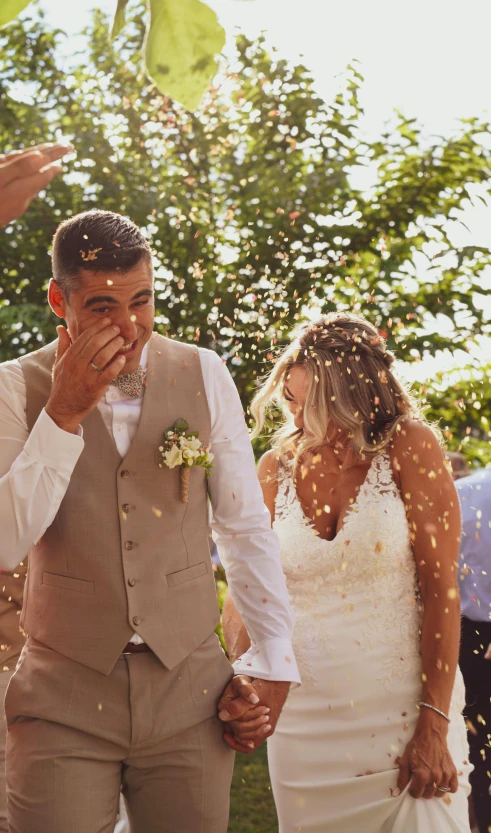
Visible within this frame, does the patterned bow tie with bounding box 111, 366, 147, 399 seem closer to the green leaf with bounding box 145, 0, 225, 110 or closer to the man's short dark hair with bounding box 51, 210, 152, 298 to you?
the man's short dark hair with bounding box 51, 210, 152, 298

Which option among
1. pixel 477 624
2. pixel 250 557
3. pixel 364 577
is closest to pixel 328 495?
pixel 364 577

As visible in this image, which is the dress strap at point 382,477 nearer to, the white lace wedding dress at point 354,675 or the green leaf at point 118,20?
the white lace wedding dress at point 354,675

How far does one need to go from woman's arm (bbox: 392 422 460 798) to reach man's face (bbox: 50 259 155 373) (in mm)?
1230

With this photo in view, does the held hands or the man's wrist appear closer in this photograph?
the man's wrist

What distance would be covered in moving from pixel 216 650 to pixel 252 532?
329 millimetres

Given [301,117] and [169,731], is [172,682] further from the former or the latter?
[301,117]

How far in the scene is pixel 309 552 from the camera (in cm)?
337

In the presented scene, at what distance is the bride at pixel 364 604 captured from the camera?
9.98 feet

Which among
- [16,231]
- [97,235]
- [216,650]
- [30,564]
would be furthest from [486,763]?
[16,231]

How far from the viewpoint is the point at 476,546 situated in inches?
187

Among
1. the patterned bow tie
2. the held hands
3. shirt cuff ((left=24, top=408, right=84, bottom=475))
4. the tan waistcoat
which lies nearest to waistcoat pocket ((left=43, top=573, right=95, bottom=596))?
the tan waistcoat

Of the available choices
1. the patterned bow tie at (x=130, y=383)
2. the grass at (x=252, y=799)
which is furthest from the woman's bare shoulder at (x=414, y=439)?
the grass at (x=252, y=799)

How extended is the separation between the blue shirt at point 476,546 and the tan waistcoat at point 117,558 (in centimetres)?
257

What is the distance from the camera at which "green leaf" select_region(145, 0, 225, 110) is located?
69 centimetres
